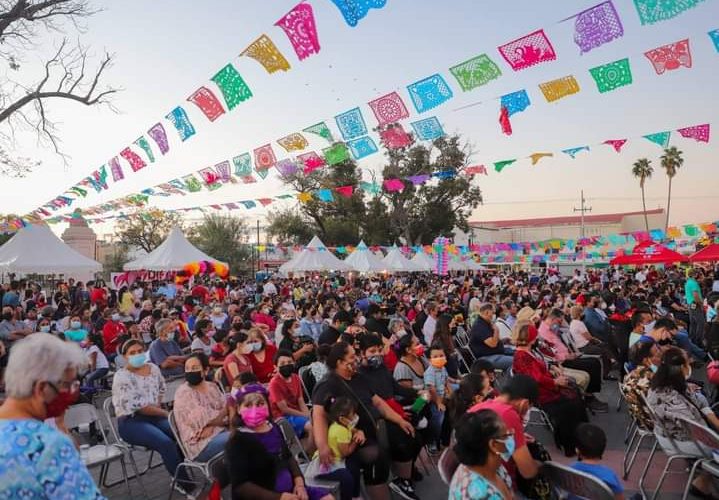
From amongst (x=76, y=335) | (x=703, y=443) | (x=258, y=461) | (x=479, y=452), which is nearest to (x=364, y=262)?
(x=76, y=335)

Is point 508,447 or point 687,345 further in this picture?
point 687,345

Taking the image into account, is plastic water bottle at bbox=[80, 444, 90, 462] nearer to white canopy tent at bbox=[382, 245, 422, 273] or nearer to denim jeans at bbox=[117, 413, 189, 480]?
denim jeans at bbox=[117, 413, 189, 480]

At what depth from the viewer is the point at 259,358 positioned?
21.6ft

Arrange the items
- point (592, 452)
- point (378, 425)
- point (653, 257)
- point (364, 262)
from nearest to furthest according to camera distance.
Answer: point (592, 452) < point (378, 425) < point (653, 257) < point (364, 262)

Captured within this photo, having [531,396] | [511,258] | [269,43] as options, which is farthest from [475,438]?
[511,258]

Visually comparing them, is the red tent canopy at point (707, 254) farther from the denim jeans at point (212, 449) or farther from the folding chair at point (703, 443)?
the denim jeans at point (212, 449)

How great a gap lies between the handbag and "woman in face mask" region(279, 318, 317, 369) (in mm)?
3141

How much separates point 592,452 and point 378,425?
5.66ft

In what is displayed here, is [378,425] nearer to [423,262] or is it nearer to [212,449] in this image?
[212,449]

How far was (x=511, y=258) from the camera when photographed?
51.9 metres

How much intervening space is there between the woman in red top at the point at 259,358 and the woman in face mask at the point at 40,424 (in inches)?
169

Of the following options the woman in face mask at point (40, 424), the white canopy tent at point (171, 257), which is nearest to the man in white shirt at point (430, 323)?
the woman in face mask at point (40, 424)

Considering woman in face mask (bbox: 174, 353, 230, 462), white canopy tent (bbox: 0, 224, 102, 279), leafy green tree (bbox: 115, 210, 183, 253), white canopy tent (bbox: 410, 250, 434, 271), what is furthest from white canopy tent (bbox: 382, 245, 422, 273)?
leafy green tree (bbox: 115, 210, 183, 253)

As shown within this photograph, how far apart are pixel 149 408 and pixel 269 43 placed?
6155mm
